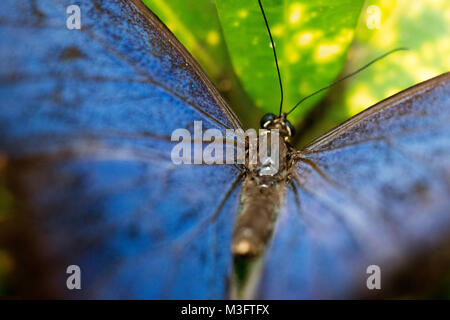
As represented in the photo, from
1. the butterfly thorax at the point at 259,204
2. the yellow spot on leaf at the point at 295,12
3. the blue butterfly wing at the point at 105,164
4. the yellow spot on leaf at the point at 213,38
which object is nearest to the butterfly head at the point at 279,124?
the butterfly thorax at the point at 259,204

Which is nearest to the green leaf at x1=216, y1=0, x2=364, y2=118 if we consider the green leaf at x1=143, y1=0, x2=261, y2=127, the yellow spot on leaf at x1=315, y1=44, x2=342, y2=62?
the yellow spot on leaf at x1=315, y1=44, x2=342, y2=62

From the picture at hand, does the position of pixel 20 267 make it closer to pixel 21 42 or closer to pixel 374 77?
pixel 21 42

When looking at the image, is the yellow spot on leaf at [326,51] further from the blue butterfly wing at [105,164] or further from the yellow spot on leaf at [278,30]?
the blue butterfly wing at [105,164]

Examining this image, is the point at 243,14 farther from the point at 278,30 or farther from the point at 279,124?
the point at 279,124

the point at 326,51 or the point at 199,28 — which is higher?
the point at 199,28

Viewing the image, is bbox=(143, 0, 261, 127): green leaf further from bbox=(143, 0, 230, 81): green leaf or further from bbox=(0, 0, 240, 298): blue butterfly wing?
bbox=(0, 0, 240, 298): blue butterfly wing

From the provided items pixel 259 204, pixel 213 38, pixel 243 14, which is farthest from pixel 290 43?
pixel 259 204

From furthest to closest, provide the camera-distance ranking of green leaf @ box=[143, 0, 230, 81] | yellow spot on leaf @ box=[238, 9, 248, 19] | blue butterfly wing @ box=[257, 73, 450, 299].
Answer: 1. green leaf @ box=[143, 0, 230, 81]
2. yellow spot on leaf @ box=[238, 9, 248, 19]
3. blue butterfly wing @ box=[257, 73, 450, 299]
